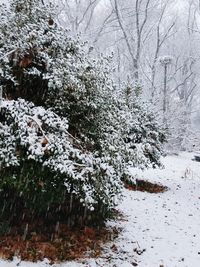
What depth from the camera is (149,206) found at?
877 centimetres

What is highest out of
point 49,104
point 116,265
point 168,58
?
point 168,58

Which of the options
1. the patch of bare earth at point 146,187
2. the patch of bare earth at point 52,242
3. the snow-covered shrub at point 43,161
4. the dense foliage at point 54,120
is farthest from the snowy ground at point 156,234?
the snow-covered shrub at point 43,161

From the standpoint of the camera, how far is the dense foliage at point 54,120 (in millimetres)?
5031

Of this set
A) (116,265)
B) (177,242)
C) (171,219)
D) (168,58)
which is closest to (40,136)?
(116,265)

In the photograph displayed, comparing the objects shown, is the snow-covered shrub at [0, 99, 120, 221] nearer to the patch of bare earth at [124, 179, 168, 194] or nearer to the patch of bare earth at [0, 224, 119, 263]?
the patch of bare earth at [0, 224, 119, 263]

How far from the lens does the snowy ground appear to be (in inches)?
212

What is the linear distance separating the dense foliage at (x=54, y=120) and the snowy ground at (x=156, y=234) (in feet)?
2.51

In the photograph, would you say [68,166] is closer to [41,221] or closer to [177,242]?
[41,221]

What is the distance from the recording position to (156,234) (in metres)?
6.66

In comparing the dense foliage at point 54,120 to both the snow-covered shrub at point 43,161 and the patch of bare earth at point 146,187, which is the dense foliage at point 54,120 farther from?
the patch of bare earth at point 146,187

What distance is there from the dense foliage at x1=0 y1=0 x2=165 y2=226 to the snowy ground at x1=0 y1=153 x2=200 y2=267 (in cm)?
77

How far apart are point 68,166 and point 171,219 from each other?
147 inches

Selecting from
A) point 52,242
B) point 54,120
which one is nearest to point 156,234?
point 52,242

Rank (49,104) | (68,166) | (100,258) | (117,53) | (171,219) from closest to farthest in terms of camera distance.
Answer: (68,166) < (100,258) < (49,104) < (171,219) < (117,53)
